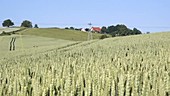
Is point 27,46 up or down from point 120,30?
up

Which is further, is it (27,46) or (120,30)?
(120,30)

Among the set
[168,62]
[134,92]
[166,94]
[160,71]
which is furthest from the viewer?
[168,62]

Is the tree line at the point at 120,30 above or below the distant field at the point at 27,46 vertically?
below

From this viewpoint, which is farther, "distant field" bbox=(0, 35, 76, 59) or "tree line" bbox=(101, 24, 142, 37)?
"tree line" bbox=(101, 24, 142, 37)

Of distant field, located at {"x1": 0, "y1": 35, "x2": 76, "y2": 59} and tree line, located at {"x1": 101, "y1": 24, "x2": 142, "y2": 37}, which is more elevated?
distant field, located at {"x1": 0, "y1": 35, "x2": 76, "y2": 59}

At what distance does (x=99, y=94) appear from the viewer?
4906 millimetres

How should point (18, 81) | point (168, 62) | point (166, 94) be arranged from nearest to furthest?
point (166, 94)
point (18, 81)
point (168, 62)

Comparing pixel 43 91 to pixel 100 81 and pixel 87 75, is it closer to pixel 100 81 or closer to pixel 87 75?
pixel 100 81

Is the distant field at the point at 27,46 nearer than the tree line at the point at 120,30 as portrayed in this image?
Yes

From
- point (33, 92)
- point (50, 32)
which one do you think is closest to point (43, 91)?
point (33, 92)

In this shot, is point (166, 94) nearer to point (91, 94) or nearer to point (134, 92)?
point (134, 92)

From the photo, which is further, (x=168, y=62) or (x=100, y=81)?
(x=168, y=62)

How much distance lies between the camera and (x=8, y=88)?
218 inches

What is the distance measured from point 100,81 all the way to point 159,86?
2.99ft
